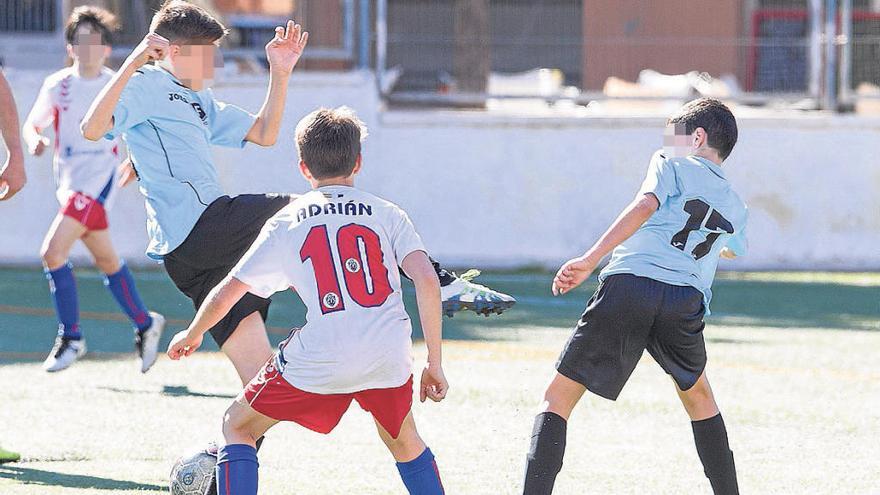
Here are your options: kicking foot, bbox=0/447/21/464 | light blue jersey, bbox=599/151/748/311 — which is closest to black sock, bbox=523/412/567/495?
light blue jersey, bbox=599/151/748/311

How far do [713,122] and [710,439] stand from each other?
1.10 meters

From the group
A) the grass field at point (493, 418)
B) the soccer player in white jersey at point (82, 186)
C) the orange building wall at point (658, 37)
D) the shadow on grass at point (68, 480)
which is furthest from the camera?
the orange building wall at point (658, 37)

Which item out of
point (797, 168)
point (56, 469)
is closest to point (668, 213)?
point (56, 469)

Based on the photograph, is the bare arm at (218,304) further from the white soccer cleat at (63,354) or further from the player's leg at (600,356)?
the white soccer cleat at (63,354)

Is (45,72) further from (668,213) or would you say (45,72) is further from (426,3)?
(668,213)

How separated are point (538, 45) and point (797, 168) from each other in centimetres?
283

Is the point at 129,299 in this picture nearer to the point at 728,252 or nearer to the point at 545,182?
the point at 728,252

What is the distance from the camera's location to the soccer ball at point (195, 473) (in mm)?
4773

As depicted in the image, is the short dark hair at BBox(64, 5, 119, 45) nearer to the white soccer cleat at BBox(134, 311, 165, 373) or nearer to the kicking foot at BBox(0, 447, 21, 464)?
the white soccer cleat at BBox(134, 311, 165, 373)

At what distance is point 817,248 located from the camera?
13.8 m

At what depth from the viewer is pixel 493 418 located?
270 inches

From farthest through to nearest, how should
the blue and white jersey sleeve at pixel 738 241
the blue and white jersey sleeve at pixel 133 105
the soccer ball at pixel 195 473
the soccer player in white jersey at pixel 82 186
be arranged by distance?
the soccer player in white jersey at pixel 82 186 → the blue and white jersey sleeve at pixel 133 105 → the blue and white jersey sleeve at pixel 738 241 → the soccer ball at pixel 195 473

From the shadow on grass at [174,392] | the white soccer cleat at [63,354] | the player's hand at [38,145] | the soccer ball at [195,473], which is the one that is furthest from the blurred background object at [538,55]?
the soccer ball at [195,473]

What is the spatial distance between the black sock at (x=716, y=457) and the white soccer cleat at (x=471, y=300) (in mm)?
873
